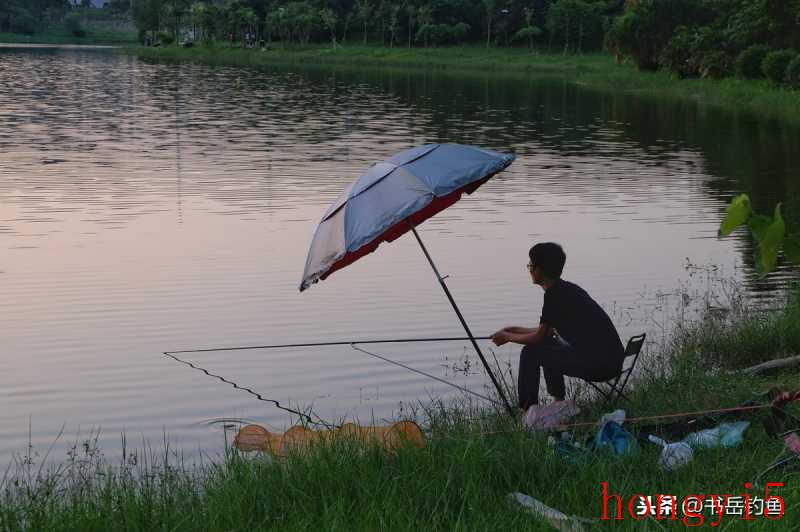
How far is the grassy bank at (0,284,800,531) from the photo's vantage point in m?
5.14

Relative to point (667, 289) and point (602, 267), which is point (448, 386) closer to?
point (667, 289)

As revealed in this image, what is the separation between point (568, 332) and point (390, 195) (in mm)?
1322

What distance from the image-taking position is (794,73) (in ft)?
127

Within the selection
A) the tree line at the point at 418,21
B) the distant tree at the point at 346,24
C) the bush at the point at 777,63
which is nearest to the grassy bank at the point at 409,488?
the bush at the point at 777,63

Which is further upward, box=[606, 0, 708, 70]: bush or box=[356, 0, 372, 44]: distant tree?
box=[356, 0, 372, 44]: distant tree

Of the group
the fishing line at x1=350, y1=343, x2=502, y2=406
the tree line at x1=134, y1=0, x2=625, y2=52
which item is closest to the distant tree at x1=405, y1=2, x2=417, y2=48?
the tree line at x1=134, y1=0, x2=625, y2=52

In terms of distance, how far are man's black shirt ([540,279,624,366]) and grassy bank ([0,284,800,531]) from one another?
627 millimetres

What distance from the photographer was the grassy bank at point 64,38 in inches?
5950

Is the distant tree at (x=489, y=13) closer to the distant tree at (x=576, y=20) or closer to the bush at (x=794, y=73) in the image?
the distant tree at (x=576, y=20)

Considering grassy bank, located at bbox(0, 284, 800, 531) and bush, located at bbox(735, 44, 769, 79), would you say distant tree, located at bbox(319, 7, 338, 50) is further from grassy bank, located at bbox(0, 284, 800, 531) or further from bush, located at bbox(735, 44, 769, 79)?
grassy bank, located at bbox(0, 284, 800, 531)

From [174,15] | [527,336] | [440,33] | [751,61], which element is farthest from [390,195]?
[174,15]

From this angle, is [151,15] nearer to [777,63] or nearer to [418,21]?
[418,21]

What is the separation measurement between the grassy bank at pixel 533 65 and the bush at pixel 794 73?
401 mm

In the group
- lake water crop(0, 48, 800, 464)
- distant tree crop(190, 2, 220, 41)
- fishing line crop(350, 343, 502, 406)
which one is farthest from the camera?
distant tree crop(190, 2, 220, 41)
